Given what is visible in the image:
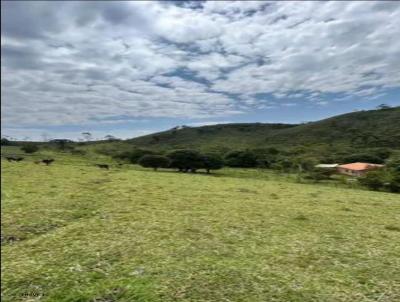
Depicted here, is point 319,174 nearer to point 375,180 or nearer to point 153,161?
point 375,180

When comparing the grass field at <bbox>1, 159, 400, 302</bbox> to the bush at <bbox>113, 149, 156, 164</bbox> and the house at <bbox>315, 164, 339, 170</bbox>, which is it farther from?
the house at <bbox>315, 164, 339, 170</bbox>

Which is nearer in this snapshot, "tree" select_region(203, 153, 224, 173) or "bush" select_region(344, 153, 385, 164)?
"bush" select_region(344, 153, 385, 164)

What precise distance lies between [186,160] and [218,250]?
2.28 meters

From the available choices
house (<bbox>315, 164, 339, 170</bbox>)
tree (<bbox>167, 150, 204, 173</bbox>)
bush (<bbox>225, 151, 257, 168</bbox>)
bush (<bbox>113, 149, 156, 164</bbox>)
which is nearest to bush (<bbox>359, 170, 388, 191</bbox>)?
house (<bbox>315, 164, 339, 170</bbox>)

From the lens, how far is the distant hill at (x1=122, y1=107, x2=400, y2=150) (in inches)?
195

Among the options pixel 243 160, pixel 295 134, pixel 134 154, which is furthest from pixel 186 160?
pixel 295 134

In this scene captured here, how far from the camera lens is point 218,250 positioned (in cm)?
853

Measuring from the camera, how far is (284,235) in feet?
28.9

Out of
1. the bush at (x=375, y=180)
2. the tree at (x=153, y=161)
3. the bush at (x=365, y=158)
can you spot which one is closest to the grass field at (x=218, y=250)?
the bush at (x=375, y=180)

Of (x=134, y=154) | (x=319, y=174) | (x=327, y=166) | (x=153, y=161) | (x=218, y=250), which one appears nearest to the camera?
(x=327, y=166)

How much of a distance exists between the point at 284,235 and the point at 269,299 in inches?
119

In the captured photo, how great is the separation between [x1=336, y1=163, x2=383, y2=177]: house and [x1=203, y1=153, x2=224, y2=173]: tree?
186 cm

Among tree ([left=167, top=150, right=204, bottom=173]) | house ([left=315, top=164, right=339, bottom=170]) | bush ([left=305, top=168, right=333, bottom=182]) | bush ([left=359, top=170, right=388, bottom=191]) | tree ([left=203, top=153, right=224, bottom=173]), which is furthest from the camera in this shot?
tree ([left=167, top=150, right=204, bottom=173])

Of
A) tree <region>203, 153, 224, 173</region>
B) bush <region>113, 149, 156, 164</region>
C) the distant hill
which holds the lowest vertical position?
tree <region>203, 153, 224, 173</region>
